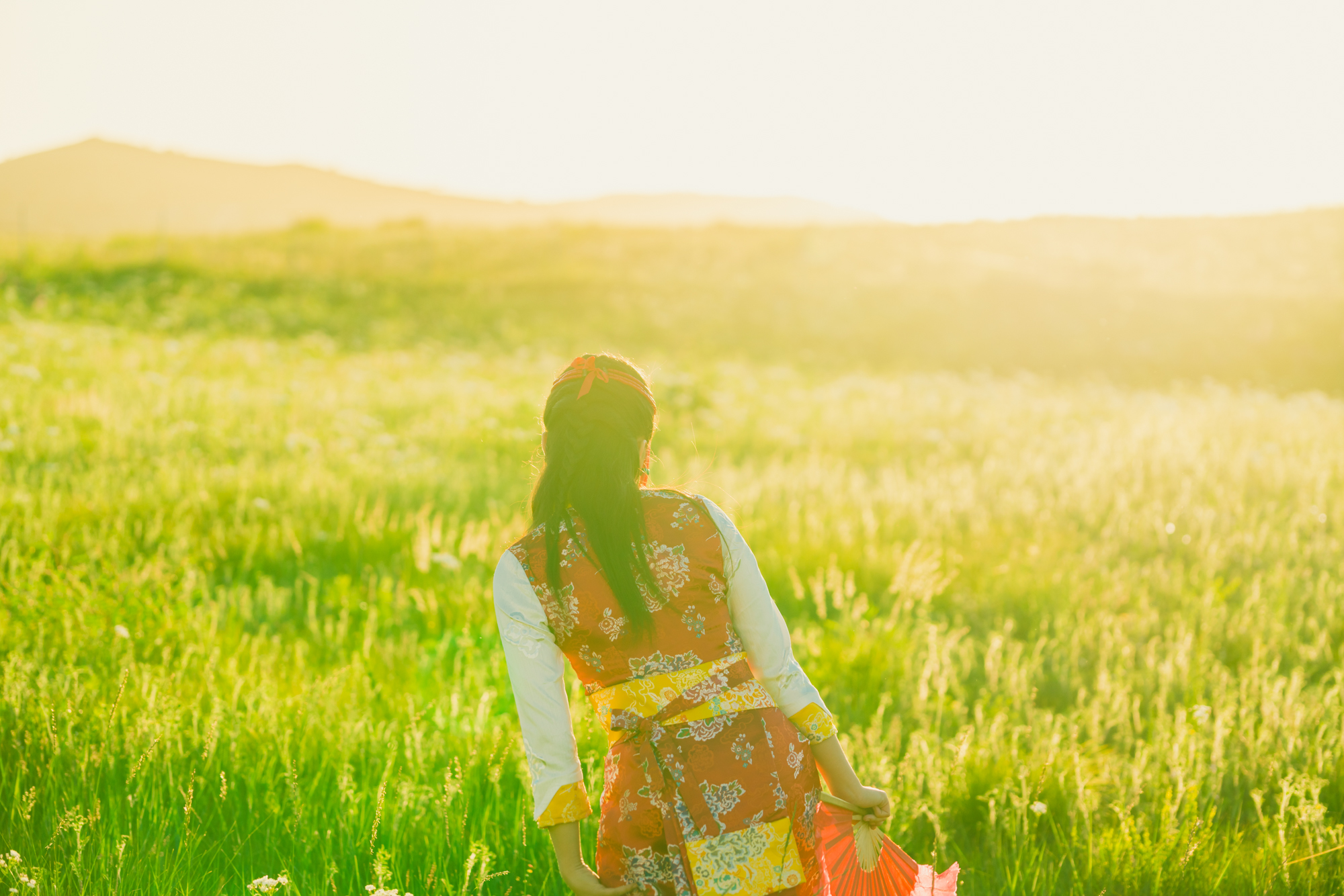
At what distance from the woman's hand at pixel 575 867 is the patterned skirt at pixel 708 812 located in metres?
0.05

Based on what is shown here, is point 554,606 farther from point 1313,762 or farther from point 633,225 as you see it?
point 633,225

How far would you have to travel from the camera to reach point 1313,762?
3230 mm

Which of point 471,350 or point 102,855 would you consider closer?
point 102,855

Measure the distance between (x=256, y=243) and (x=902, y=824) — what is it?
1249 inches

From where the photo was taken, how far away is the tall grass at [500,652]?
8.79 ft

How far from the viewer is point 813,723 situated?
216 centimetres

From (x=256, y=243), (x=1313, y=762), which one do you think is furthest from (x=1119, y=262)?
(x=1313, y=762)

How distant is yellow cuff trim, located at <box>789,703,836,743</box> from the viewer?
215 centimetres

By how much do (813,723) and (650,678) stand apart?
40cm

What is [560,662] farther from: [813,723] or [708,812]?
[813,723]

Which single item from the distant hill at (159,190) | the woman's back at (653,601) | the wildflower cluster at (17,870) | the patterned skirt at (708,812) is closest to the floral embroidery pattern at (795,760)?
the patterned skirt at (708,812)

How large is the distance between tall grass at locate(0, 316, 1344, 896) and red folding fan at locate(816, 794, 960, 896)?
18.4 inches

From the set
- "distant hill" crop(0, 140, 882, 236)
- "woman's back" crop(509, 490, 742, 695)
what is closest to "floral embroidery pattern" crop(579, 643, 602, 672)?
"woman's back" crop(509, 490, 742, 695)

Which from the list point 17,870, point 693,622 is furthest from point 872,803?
point 17,870
